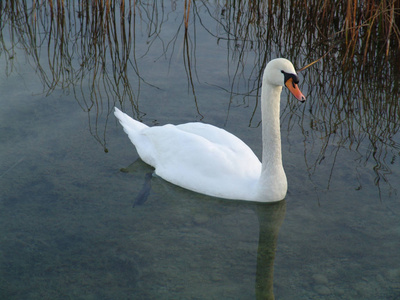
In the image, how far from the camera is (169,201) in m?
5.76

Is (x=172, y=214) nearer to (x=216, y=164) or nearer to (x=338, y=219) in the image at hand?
(x=216, y=164)

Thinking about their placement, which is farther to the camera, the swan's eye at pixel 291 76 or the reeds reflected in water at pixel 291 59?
the reeds reflected in water at pixel 291 59

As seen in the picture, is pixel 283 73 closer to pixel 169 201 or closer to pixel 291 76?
pixel 291 76

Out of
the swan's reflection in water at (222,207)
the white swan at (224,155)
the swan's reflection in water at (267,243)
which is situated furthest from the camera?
the white swan at (224,155)

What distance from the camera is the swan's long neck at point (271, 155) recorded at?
5.51 meters

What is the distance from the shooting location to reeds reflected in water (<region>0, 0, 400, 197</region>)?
6.97 m

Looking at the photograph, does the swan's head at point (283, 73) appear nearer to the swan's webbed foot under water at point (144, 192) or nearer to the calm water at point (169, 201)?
the calm water at point (169, 201)

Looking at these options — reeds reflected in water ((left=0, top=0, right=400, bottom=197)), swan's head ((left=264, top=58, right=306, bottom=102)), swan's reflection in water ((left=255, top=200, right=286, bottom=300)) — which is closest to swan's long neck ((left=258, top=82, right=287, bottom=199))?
swan's reflection in water ((left=255, top=200, right=286, bottom=300))

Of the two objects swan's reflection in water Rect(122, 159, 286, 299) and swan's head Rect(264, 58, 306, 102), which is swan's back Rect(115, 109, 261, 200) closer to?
swan's reflection in water Rect(122, 159, 286, 299)

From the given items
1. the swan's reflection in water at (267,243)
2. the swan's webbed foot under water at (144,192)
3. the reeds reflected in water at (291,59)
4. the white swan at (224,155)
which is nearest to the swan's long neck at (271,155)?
the white swan at (224,155)

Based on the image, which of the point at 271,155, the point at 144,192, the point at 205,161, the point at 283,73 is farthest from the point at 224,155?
the point at 283,73

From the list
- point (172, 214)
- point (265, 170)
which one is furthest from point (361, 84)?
point (172, 214)

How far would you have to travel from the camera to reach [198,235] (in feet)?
17.1

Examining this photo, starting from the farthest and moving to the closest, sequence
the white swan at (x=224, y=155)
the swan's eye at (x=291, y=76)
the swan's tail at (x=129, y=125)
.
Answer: the swan's tail at (x=129, y=125)
the white swan at (x=224, y=155)
the swan's eye at (x=291, y=76)
